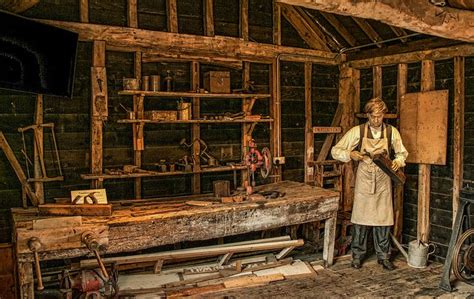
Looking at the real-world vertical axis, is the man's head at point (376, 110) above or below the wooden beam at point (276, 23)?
below

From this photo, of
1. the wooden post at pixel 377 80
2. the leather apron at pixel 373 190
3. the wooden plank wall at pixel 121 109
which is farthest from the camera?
the wooden post at pixel 377 80

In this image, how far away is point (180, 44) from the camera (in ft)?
16.5

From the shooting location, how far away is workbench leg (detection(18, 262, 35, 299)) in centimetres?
343

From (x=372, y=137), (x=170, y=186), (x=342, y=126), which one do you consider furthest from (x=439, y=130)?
(x=170, y=186)

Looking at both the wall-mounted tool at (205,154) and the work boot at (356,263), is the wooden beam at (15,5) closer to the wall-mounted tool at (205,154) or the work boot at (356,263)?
the wall-mounted tool at (205,154)

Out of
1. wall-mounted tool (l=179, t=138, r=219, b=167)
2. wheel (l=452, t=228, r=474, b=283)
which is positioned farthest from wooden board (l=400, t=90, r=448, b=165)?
wall-mounted tool (l=179, t=138, r=219, b=167)

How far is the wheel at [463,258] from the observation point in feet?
14.6

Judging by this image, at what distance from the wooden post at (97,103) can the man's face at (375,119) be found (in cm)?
298

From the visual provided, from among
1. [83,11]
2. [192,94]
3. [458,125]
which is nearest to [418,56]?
[458,125]

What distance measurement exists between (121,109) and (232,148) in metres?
1.47

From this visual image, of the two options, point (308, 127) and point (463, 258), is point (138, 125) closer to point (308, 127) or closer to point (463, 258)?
point (308, 127)

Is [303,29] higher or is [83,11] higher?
[303,29]

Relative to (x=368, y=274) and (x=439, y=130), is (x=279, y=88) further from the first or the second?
(x=368, y=274)

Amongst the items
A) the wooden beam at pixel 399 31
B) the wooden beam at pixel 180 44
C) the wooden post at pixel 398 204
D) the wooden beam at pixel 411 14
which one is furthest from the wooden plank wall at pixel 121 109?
the wooden beam at pixel 411 14
